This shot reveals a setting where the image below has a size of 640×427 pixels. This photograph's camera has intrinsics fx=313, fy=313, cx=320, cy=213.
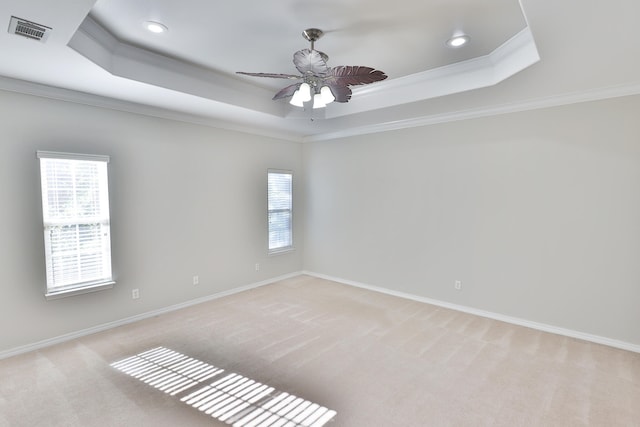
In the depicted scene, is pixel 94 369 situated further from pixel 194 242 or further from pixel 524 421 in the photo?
pixel 524 421

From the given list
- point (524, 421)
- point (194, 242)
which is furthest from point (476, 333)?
point (194, 242)

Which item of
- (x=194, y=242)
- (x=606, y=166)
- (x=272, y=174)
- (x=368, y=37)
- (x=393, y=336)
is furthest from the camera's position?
(x=272, y=174)

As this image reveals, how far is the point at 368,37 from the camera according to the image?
2.65 m

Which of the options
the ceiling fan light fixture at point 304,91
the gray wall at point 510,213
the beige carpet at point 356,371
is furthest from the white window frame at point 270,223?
the ceiling fan light fixture at point 304,91

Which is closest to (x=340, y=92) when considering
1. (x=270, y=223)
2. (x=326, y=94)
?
(x=326, y=94)

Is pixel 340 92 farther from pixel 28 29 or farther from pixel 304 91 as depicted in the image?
pixel 28 29

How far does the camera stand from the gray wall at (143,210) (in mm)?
2967

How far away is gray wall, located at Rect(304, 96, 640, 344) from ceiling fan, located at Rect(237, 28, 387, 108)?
222cm

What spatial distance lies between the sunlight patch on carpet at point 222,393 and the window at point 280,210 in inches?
108

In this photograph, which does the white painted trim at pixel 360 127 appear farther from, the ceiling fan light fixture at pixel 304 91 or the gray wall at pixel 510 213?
the ceiling fan light fixture at pixel 304 91

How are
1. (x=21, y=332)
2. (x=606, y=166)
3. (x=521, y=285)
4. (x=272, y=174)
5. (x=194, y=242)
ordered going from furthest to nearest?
(x=272, y=174) < (x=194, y=242) < (x=521, y=285) < (x=606, y=166) < (x=21, y=332)

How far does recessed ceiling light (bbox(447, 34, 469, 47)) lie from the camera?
2635 mm

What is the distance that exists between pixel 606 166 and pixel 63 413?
5.20 meters

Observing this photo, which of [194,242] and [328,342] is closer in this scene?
[328,342]
